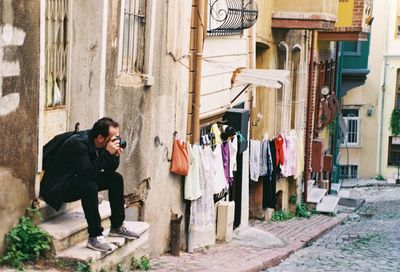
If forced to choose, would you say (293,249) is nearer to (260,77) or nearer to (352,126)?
(260,77)

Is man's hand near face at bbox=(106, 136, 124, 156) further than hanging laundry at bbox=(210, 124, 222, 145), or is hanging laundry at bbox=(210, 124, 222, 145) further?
hanging laundry at bbox=(210, 124, 222, 145)

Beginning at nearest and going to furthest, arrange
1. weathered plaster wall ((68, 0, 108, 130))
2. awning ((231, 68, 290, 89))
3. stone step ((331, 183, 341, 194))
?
1. weathered plaster wall ((68, 0, 108, 130))
2. awning ((231, 68, 290, 89))
3. stone step ((331, 183, 341, 194))

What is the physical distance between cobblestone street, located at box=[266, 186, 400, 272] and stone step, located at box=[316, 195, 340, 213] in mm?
484

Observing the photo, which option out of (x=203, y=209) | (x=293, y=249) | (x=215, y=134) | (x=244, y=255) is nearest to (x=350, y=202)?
(x=293, y=249)

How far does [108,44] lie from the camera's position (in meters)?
10.1

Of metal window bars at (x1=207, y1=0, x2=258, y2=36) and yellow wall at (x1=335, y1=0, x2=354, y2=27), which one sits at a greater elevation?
yellow wall at (x1=335, y1=0, x2=354, y2=27)

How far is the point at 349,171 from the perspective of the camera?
3984 cm

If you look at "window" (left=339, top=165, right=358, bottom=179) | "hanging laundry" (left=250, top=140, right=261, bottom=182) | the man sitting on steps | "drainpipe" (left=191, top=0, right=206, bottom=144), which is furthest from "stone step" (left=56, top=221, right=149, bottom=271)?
"window" (left=339, top=165, right=358, bottom=179)

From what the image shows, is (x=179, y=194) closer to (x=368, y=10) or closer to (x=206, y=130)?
(x=206, y=130)

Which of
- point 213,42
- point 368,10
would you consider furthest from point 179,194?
point 368,10

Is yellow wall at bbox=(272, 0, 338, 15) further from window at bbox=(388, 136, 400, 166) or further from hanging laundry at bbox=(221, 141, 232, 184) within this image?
window at bbox=(388, 136, 400, 166)

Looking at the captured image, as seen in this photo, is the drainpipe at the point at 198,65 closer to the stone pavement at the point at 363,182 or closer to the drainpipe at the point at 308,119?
the drainpipe at the point at 308,119

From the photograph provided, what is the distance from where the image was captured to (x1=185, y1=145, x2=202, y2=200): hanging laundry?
12641mm

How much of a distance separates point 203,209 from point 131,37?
10.3 feet
